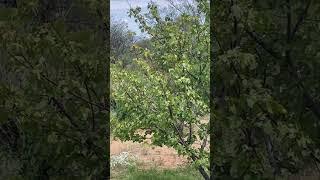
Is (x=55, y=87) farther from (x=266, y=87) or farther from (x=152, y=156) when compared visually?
(x=152, y=156)

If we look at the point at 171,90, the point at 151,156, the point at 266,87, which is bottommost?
the point at 151,156

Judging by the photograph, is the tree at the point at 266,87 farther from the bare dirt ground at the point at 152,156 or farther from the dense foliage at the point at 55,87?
the bare dirt ground at the point at 152,156

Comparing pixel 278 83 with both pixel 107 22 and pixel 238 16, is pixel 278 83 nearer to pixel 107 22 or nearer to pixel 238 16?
pixel 238 16

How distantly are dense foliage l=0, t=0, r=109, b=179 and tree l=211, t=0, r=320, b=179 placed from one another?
37 cm

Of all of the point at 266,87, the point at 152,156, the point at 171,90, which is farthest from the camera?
the point at 152,156

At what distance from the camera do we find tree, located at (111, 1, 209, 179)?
3750 mm

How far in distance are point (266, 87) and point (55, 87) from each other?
60 cm

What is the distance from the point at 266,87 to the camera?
1.45 meters

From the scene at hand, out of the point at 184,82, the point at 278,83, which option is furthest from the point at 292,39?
the point at 184,82

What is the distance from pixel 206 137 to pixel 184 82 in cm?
63

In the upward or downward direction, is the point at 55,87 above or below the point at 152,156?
above

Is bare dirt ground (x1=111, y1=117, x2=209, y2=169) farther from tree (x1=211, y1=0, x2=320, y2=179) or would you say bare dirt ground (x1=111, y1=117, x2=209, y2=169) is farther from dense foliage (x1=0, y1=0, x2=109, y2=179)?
tree (x1=211, y1=0, x2=320, y2=179)

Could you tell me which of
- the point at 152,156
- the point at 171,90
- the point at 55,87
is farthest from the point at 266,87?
the point at 152,156

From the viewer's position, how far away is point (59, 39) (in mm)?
1541
